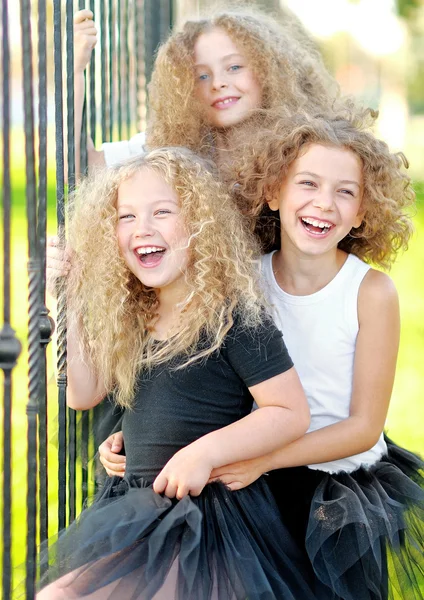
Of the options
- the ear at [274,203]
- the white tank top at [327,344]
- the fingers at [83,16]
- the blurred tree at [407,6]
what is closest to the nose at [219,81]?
the fingers at [83,16]

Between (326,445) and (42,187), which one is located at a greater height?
(42,187)

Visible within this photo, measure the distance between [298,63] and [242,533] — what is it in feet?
4.84

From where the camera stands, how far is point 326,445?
200cm

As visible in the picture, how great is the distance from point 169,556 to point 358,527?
435mm

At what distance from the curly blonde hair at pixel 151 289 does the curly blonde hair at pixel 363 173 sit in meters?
0.11

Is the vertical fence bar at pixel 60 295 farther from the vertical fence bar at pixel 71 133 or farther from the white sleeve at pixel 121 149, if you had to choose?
the white sleeve at pixel 121 149

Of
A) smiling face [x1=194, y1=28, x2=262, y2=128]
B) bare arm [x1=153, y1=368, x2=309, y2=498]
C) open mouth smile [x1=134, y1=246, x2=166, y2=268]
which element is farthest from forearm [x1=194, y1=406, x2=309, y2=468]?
smiling face [x1=194, y1=28, x2=262, y2=128]

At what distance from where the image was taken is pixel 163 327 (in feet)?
6.77

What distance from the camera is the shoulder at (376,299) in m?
2.08

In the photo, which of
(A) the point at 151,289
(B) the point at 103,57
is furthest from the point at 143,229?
(B) the point at 103,57

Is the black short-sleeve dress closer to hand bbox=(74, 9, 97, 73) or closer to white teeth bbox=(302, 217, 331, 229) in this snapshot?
white teeth bbox=(302, 217, 331, 229)

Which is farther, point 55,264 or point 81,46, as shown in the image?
point 81,46

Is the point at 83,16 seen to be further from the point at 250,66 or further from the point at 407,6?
the point at 407,6

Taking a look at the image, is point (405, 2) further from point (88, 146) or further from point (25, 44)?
point (25, 44)
